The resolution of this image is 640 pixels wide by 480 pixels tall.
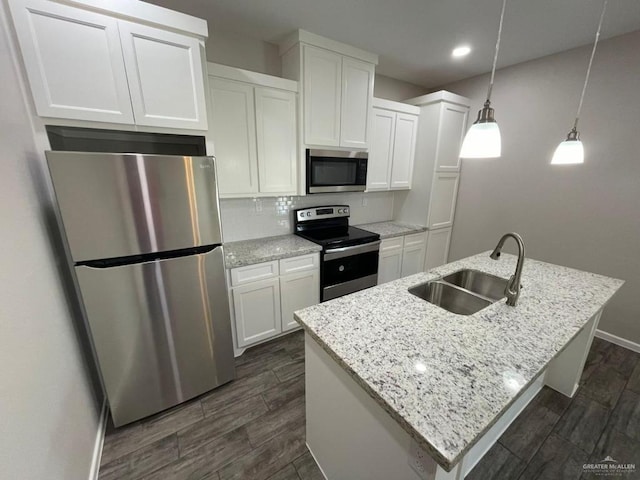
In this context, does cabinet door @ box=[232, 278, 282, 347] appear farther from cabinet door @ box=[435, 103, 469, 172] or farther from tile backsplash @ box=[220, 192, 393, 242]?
cabinet door @ box=[435, 103, 469, 172]

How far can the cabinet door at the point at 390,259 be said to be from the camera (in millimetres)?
2891

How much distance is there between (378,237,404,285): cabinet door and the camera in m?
2.89

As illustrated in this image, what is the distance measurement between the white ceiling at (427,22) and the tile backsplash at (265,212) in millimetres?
Answer: 1400

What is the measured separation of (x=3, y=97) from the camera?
1029 millimetres

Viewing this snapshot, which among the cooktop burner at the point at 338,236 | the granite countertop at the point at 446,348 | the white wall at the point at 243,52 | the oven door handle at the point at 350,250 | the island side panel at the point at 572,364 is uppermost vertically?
the white wall at the point at 243,52

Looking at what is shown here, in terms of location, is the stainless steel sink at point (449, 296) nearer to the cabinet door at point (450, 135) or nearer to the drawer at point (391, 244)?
the drawer at point (391, 244)

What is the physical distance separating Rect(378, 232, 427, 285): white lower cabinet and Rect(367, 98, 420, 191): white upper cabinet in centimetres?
68

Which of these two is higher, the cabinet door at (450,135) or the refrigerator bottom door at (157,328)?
the cabinet door at (450,135)

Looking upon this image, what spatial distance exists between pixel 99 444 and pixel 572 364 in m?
3.12

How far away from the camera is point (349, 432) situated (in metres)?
1.06

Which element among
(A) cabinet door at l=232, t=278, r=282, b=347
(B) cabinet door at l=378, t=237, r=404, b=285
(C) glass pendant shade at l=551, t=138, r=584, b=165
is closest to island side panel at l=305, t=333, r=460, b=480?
(A) cabinet door at l=232, t=278, r=282, b=347

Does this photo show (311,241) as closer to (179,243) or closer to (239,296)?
(239,296)

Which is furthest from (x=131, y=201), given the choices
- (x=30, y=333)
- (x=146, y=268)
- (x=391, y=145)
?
(x=391, y=145)

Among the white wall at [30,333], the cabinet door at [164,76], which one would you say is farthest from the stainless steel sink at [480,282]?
the white wall at [30,333]
